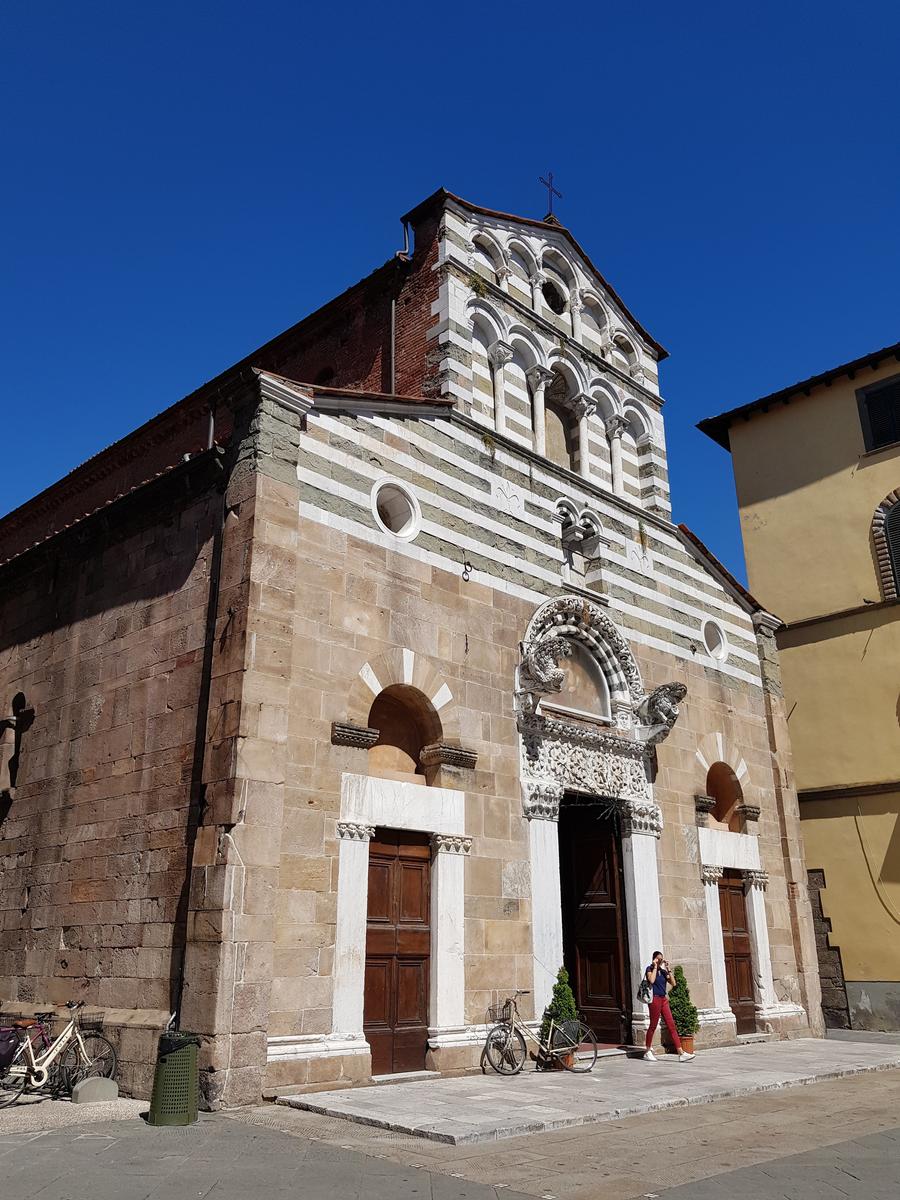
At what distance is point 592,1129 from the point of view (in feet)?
29.0

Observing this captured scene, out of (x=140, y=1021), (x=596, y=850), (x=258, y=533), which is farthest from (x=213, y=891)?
(x=596, y=850)

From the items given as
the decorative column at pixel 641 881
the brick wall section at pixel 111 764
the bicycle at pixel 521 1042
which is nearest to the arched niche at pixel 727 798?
the decorative column at pixel 641 881

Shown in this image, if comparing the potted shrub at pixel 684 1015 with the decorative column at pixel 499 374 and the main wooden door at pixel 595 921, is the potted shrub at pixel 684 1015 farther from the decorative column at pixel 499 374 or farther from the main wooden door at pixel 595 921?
the decorative column at pixel 499 374

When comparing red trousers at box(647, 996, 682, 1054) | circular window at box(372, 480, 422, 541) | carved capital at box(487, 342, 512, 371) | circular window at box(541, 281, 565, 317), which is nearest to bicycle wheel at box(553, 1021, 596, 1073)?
red trousers at box(647, 996, 682, 1054)

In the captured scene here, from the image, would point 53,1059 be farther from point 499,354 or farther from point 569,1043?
point 499,354

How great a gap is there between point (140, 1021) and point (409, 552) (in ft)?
20.8

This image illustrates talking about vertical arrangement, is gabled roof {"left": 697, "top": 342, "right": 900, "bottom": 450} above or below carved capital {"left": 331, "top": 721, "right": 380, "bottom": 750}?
above

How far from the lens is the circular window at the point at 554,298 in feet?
60.6

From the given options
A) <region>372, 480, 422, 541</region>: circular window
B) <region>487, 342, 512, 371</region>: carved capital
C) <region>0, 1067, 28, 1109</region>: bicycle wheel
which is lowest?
<region>0, 1067, 28, 1109</region>: bicycle wheel

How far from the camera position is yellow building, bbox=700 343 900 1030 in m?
19.9

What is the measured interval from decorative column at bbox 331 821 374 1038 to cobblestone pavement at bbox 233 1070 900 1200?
140 centimetres

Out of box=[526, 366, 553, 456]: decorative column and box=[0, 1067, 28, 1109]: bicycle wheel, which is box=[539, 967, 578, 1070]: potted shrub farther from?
box=[526, 366, 553, 456]: decorative column

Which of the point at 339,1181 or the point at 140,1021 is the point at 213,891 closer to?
the point at 140,1021

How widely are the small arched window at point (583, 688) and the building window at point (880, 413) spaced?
10.5 meters
